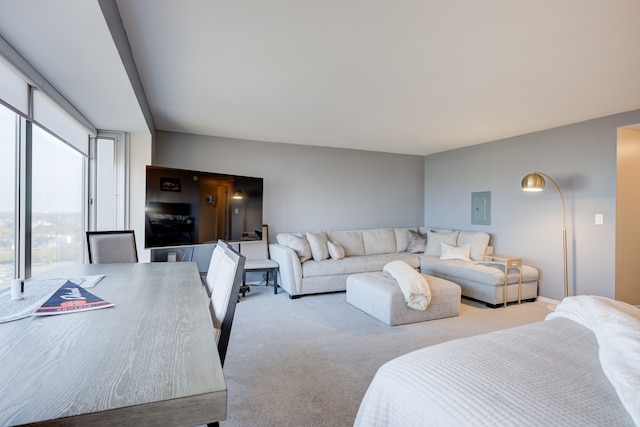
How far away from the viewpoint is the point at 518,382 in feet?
3.44

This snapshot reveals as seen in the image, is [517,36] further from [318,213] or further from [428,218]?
[428,218]

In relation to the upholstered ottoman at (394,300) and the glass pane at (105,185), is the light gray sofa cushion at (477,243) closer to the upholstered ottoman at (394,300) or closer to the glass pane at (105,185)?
the upholstered ottoman at (394,300)

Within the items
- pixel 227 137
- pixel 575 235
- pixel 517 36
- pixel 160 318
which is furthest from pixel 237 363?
pixel 575 235

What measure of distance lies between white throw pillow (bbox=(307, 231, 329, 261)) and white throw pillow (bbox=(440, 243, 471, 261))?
186 centimetres

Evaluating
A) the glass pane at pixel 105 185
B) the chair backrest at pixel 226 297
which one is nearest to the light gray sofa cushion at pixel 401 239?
the glass pane at pixel 105 185

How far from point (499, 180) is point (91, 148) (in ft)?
18.6

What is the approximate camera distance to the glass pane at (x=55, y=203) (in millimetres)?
2613

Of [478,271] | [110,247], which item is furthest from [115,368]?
[478,271]

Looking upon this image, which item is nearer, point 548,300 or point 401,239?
point 548,300

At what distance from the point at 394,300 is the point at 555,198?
279cm

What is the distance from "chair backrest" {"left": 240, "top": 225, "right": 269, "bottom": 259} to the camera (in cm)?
504

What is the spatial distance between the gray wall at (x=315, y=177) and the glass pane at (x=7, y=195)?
91.3 inches

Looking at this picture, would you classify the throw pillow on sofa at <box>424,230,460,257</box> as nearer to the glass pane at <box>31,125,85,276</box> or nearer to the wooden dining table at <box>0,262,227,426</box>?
the wooden dining table at <box>0,262,227,426</box>

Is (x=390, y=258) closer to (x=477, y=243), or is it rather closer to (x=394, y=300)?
(x=477, y=243)
